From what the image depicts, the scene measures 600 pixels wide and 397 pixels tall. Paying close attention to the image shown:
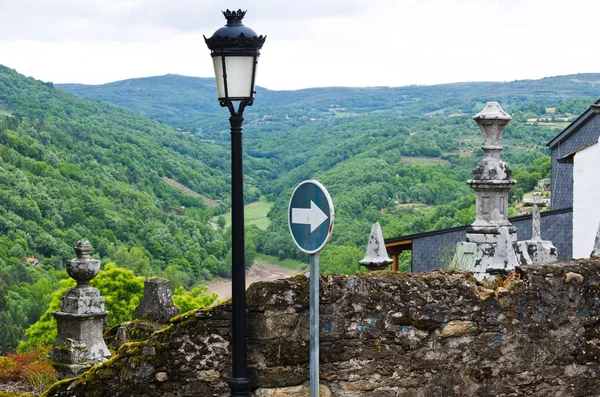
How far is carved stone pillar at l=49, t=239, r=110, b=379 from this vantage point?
31.4 feet

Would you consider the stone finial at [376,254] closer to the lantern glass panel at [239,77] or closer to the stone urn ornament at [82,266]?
the stone urn ornament at [82,266]

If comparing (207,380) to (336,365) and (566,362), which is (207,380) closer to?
(336,365)

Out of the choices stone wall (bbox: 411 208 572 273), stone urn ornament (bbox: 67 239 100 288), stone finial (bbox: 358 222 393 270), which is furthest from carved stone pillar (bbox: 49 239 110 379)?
stone wall (bbox: 411 208 572 273)

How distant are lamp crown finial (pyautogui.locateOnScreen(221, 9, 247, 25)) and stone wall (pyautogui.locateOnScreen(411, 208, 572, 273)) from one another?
18.9m

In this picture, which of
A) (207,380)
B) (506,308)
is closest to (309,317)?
(207,380)

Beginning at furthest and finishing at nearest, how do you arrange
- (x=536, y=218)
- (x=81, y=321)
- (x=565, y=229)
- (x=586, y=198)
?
(x=565, y=229), (x=586, y=198), (x=536, y=218), (x=81, y=321)

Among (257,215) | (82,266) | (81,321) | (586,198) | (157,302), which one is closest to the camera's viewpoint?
(157,302)

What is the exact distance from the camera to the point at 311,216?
17.5ft

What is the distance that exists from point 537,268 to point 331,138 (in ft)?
444

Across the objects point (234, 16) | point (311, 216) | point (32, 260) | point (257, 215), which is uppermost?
point (234, 16)

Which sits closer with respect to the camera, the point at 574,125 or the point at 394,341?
the point at 394,341

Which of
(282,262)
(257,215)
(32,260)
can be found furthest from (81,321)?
(257,215)

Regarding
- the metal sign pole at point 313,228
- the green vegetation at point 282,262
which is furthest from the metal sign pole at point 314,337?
the green vegetation at point 282,262

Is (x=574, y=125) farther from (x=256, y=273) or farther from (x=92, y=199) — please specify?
(x=92, y=199)
